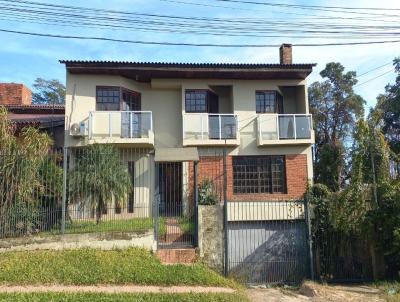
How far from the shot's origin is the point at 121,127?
59.2ft

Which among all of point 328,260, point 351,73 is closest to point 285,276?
point 328,260

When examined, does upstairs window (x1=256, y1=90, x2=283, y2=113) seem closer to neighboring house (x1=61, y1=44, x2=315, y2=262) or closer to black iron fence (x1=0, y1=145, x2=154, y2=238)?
neighboring house (x1=61, y1=44, x2=315, y2=262)

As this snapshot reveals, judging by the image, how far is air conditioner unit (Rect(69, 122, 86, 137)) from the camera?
58.8 ft

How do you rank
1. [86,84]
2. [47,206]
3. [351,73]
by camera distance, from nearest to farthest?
[47,206], [86,84], [351,73]

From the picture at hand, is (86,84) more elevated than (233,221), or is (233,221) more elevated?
(86,84)

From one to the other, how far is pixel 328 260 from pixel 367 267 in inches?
45.8

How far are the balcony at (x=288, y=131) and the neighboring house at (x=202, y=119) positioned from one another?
0.04m

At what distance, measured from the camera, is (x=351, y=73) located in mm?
31891

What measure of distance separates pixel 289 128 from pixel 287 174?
199 centimetres

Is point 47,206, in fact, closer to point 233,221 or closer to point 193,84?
point 233,221

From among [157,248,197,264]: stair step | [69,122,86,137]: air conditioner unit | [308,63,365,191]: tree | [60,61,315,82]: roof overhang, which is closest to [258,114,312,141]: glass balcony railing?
[60,61,315,82]: roof overhang

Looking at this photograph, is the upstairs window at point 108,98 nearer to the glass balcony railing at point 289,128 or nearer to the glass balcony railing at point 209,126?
the glass balcony railing at point 209,126

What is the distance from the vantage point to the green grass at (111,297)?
8.73 m

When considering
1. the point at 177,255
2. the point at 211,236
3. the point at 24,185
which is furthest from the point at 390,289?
the point at 24,185
